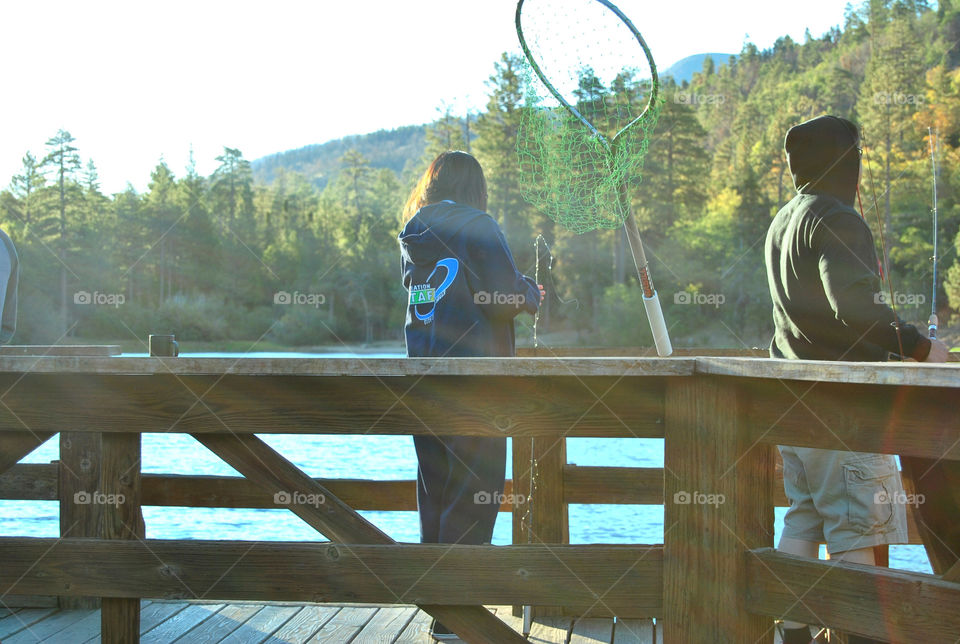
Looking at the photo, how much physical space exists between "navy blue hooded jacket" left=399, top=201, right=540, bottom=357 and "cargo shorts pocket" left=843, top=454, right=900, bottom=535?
1076mm

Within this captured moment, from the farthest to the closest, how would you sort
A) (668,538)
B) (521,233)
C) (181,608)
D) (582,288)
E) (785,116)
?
(785,116)
(582,288)
(521,233)
(181,608)
(668,538)

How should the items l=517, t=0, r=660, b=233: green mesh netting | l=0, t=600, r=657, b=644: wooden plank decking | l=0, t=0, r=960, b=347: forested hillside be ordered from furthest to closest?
1. l=0, t=0, r=960, b=347: forested hillside
2. l=517, t=0, r=660, b=233: green mesh netting
3. l=0, t=600, r=657, b=644: wooden plank decking

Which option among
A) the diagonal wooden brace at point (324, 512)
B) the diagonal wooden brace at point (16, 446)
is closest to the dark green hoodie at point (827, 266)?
the diagonal wooden brace at point (324, 512)

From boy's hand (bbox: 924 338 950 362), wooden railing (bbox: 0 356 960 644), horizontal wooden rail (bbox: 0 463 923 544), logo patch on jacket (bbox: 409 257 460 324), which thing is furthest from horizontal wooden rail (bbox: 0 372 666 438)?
horizontal wooden rail (bbox: 0 463 923 544)

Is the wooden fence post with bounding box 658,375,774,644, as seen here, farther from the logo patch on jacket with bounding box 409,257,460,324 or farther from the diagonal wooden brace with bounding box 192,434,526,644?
the logo patch on jacket with bounding box 409,257,460,324

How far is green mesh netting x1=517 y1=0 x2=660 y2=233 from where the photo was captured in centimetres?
349

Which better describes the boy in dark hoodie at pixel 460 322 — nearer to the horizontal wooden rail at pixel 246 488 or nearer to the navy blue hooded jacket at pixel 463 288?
the navy blue hooded jacket at pixel 463 288

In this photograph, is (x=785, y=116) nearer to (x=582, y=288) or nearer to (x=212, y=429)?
(x=582, y=288)

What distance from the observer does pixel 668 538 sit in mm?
1909

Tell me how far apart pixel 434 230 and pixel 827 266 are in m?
1.28

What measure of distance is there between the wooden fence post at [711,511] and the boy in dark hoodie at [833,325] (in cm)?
58

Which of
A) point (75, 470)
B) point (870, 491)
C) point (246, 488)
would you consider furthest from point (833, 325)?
point (75, 470)

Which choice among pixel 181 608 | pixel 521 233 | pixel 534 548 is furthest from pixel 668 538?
pixel 521 233

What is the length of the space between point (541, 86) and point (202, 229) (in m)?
53.5
